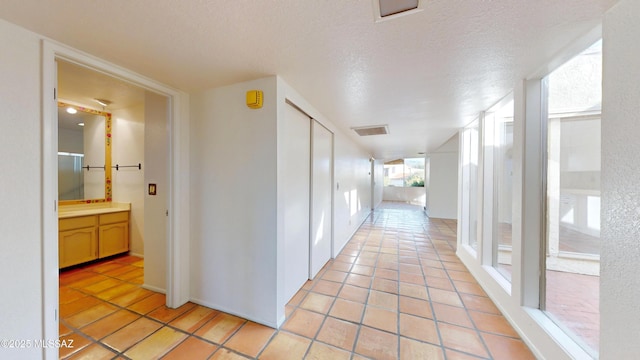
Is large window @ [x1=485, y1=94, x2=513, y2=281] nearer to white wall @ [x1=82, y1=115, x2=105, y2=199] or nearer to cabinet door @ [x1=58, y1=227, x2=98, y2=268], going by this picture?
cabinet door @ [x1=58, y1=227, x2=98, y2=268]

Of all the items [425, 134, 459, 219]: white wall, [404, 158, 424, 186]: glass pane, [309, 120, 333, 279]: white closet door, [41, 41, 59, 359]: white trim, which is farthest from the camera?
[404, 158, 424, 186]: glass pane

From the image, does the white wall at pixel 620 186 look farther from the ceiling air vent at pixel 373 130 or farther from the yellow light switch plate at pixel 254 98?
the ceiling air vent at pixel 373 130

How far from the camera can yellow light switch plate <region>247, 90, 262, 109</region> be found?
178 centimetres

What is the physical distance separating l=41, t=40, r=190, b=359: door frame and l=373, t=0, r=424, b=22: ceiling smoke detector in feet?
6.32

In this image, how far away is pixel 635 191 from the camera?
966mm

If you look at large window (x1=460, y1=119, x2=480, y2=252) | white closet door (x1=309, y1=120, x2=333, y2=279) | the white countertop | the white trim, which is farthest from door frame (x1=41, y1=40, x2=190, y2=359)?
Result: large window (x1=460, y1=119, x2=480, y2=252)

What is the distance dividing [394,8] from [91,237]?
14.1 feet

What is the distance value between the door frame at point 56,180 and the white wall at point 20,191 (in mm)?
28

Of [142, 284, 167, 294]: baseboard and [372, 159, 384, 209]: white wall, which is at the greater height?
[372, 159, 384, 209]: white wall

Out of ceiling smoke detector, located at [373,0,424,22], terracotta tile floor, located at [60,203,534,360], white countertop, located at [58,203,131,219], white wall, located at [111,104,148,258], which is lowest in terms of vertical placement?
terracotta tile floor, located at [60,203,534,360]

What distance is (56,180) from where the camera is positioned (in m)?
1.38

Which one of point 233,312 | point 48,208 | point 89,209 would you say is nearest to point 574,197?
point 233,312

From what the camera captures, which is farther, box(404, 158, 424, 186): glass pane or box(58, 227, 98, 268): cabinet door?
box(404, 158, 424, 186): glass pane

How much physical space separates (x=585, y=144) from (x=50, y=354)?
4.09m
